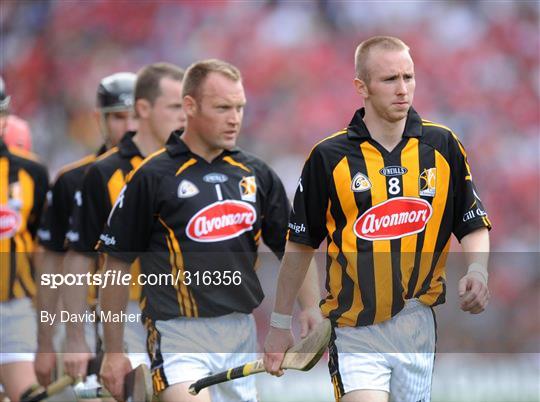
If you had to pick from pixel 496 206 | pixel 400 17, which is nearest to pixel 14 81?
pixel 400 17

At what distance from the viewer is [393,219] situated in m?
6.03

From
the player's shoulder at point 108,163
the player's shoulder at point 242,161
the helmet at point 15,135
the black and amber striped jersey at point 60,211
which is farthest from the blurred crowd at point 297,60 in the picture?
the player's shoulder at point 242,161

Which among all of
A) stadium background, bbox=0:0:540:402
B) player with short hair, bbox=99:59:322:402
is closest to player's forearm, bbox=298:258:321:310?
player with short hair, bbox=99:59:322:402

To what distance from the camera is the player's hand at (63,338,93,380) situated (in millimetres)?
7789

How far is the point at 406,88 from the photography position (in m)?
6.03

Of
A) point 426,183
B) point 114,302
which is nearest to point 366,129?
point 426,183

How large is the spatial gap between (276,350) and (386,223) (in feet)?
2.56

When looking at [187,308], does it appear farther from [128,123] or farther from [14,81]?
[14,81]

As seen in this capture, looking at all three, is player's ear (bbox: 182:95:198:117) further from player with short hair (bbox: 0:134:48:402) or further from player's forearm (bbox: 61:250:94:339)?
player with short hair (bbox: 0:134:48:402)

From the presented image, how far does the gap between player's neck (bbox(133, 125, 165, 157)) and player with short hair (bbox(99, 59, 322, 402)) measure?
2.77 ft

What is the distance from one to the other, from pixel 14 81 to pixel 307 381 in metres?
4.27

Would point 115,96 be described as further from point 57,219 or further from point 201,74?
point 201,74

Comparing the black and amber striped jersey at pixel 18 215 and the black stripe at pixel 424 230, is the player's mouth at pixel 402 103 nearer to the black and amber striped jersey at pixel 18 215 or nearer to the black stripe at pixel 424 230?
the black stripe at pixel 424 230

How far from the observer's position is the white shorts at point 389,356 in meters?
6.02
